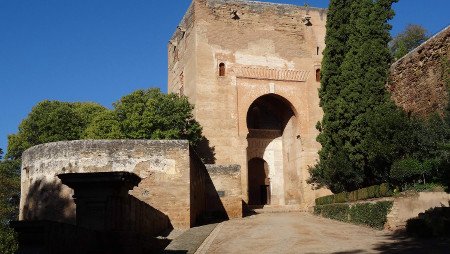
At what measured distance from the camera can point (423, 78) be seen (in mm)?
14375

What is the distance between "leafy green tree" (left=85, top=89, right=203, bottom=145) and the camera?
22.8 meters

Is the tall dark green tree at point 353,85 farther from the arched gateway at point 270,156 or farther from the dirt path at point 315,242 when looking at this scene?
the arched gateway at point 270,156

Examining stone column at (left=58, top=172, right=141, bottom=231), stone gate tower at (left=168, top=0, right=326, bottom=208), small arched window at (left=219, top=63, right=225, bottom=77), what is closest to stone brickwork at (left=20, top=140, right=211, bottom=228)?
stone column at (left=58, top=172, right=141, bottom=231)

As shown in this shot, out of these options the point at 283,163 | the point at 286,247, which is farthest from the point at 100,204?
the point at 283,163

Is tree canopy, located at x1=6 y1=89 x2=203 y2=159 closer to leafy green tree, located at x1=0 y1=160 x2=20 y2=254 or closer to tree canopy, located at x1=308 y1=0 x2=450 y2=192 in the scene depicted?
leafy green tree, located at x1=0 y1=160 x2=20 y2=254

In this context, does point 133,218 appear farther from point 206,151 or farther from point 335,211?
point 206,151

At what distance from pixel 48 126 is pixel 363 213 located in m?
24.4

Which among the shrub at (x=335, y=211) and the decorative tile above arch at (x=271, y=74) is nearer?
the shrub at (x=335, y=211)

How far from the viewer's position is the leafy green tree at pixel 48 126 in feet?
102

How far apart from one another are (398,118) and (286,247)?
6546mm

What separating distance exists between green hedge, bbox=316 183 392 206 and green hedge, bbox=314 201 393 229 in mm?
420

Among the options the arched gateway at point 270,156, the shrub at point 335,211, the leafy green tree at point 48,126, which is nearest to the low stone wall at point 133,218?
the shrub at point 335,211

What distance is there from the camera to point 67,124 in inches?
1237

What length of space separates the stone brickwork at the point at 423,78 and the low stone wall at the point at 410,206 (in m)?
2.71
